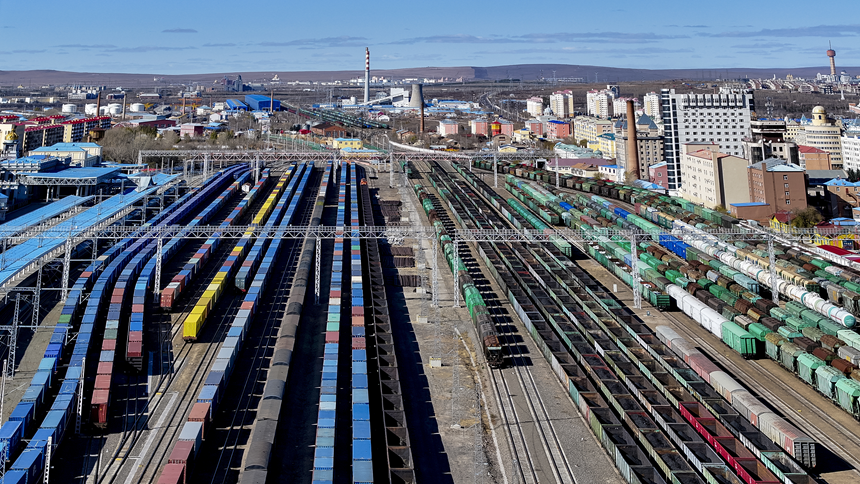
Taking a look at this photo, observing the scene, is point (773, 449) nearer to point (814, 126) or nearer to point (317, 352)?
point (317, 352)

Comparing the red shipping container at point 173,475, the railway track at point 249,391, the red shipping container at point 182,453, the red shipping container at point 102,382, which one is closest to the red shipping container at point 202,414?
the railway track at point 249,391

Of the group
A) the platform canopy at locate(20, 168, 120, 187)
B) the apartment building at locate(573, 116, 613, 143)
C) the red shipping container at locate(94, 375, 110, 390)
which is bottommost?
the red shipping container at locate(94, 375, 110, 390)

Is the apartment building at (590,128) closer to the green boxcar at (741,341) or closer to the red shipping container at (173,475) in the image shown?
the green boxcar at (741,341)

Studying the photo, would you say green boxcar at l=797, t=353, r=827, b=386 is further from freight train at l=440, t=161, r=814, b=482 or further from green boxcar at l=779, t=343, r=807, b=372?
freight train at l=440, t=161, r=814, b=482

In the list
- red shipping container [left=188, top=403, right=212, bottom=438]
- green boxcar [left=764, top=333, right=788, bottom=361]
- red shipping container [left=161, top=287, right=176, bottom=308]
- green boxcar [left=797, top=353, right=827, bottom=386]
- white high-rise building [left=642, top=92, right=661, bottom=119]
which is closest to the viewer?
red shipping container [left=188, top=403, right=212, bottom=438]

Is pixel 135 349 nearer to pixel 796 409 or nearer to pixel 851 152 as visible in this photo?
pixel 796 409

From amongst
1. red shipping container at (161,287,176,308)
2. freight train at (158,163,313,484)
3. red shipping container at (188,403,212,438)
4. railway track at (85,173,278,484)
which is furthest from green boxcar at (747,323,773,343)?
red shipping container at (161,287,176,308)

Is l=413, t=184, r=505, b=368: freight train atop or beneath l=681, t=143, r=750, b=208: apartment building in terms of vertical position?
beneath
